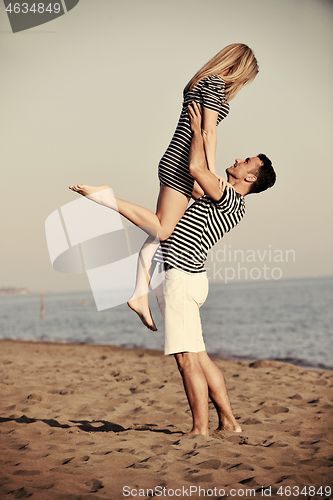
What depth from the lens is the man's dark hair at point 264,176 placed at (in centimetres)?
319

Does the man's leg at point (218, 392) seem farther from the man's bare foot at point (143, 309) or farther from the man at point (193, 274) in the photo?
the man's bare foot at point (143, 309)

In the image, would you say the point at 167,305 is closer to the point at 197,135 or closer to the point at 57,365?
the point at 197,135

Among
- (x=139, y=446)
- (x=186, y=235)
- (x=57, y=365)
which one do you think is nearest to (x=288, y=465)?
(x=139, y=446)

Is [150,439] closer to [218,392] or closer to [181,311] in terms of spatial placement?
[218,392]

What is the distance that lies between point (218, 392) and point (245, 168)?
1.63m

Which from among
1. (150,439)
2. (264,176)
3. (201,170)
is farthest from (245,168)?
(150,439)

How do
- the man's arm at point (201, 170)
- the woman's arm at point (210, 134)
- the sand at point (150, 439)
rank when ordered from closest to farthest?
1. the sand at point (150, 439)
2. the man's arm at point (201, 170)
3. the woman's arm at point (210, 134)

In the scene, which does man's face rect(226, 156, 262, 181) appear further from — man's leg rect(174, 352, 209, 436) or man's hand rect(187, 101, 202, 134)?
man's leg rect(174, 352, 209, 436)

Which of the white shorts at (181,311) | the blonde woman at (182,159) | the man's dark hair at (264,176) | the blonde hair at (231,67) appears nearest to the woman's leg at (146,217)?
the blonde woman at (182,159)

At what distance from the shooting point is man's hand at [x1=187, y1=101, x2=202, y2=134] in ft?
9.86

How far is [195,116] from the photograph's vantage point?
120 inches

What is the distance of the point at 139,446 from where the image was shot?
2.92 metres

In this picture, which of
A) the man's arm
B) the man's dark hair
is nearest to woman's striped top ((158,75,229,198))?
the man's arm

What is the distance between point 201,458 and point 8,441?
139 centimetres
